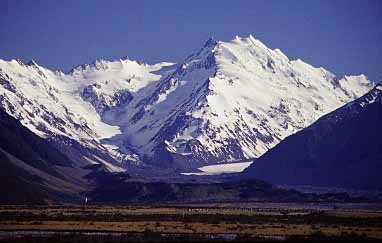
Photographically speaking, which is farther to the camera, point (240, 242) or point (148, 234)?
point (148, 234)

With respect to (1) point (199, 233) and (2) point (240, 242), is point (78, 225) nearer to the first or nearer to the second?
(1) point (199, 233)

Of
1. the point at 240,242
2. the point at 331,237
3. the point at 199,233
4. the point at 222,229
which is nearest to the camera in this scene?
the point at 240,242

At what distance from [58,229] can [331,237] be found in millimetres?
56757

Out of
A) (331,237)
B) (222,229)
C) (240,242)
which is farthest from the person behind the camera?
(222,229)

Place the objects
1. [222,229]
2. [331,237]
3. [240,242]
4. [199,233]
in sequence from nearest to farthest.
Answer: [240,242] < [331,237] < [199,233] < [222,229]

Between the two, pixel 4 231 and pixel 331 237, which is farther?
pixel 4 231

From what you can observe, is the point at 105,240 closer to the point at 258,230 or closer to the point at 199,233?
the point at 199,233

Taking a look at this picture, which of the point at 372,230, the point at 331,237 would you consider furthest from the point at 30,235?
the point at 372,230

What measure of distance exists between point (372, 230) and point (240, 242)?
39545 mm

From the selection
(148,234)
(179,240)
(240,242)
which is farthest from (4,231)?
(240,242)

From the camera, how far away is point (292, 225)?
198250 millimetres

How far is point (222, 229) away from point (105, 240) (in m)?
38.0

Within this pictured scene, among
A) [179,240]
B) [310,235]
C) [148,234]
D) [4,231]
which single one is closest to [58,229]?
[4,231]

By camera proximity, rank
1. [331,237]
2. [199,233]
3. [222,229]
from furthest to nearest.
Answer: [222,229] → [199,233] → [331,237]
